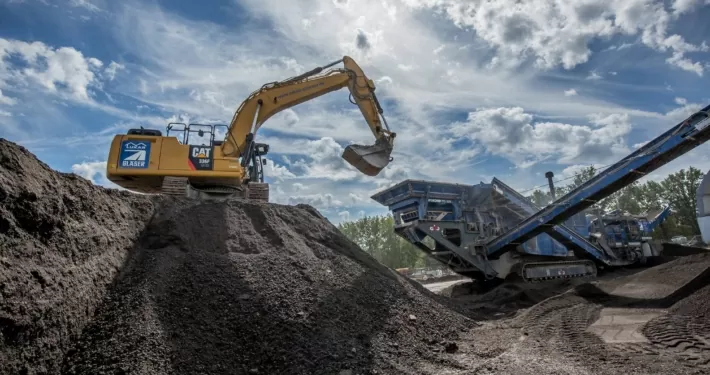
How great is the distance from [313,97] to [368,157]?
2.61 m

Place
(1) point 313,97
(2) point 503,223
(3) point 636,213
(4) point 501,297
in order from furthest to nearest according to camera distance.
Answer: (3) point 636,213
(2) point 503,223
(1) point 313,97
(4) point 501,297

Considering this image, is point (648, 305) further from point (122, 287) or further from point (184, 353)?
point (122, 287)

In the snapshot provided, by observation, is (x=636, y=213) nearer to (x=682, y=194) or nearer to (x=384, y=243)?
(x=682, y=194)

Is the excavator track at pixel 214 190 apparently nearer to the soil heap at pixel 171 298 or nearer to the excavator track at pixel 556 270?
the soil heap at pixel 171 298

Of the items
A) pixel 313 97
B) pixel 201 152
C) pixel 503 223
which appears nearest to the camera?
pixel 201 152

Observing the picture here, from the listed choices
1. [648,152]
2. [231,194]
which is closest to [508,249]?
[648,152]

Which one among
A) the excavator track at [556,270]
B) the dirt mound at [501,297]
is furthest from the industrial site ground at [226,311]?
the excavator track at [556,270]

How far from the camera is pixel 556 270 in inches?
453

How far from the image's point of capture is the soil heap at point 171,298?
9.96ft

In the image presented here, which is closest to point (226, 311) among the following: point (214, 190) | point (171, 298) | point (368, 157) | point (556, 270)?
point (171, 298)

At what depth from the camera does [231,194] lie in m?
8.55

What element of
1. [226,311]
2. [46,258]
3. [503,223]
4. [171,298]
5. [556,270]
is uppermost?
[503,223]

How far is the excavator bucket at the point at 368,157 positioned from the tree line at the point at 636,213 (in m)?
28.5

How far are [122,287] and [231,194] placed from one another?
15.4ft
